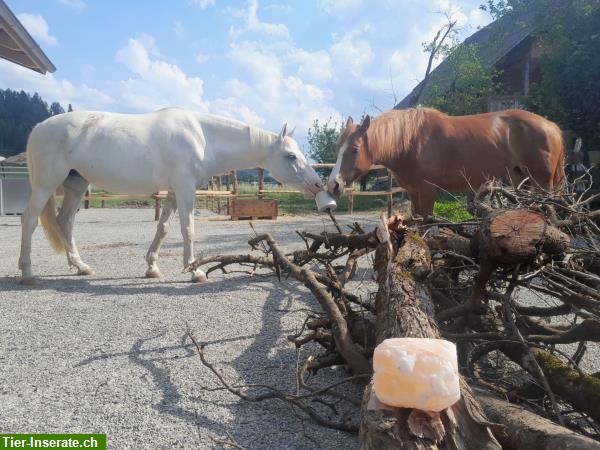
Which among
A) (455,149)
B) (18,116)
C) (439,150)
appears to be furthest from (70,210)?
(18,116)

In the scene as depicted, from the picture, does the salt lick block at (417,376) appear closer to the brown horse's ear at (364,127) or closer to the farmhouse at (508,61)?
the brown horse's ear at (364,127)

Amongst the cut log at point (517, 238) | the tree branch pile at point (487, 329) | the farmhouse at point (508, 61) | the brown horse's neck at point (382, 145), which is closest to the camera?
the tree branch pile at point (487, 329)

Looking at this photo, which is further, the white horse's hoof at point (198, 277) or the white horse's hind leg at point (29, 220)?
the white horse's hoof at point (198, 277)

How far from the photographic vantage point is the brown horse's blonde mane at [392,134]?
3.98 meters

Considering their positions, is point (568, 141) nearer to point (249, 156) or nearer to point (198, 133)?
point (249, 156)

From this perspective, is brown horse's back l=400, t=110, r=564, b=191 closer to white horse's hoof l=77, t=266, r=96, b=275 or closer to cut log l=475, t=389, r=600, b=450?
cut log l=475, t=389, r=600, b=450

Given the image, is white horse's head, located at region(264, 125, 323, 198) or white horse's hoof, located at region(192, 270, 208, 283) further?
white horse's head, located at region(264, 125, 323, 198)

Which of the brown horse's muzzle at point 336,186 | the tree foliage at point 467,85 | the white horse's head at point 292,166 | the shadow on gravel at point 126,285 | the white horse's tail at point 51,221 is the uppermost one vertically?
the tree foliage at point 467,85

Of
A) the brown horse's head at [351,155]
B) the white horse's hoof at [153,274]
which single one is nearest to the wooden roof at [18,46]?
the white horse's hoof at [153,274]

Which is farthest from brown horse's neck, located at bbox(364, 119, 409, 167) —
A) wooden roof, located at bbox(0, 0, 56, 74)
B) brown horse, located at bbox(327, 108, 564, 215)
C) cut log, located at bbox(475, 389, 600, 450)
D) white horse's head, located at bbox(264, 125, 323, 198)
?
wooden roof, located at bbox(0, 0, 56, 74)

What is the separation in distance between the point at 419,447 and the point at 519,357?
42.3 inches

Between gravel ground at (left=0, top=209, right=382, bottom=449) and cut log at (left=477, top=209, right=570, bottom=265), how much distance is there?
2.80ft

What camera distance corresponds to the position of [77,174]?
4.45 m

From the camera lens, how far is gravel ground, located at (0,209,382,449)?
1586mm
